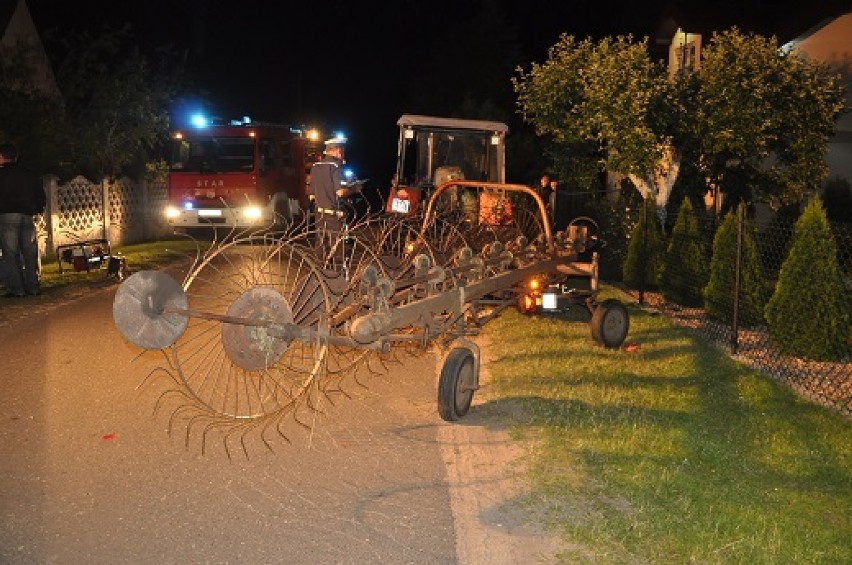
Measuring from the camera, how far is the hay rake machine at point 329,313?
5.70 meters

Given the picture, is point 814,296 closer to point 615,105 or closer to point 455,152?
point 615,105

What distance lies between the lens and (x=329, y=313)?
589 centimetres

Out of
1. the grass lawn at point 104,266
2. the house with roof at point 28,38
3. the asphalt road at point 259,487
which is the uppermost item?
the house with roof at point 28,38

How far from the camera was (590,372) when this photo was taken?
863cm

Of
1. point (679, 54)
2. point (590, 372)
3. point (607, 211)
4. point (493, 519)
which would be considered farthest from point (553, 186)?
point (679, 54)

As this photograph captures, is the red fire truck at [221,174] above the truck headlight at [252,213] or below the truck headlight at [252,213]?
above

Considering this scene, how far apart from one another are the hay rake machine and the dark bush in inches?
71.3

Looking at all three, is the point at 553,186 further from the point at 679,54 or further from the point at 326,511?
the point at 679,54

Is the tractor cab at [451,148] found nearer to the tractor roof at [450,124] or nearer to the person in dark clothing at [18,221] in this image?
the tractor roof at [450,124]

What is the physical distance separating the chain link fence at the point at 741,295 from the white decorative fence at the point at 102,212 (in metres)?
10.6

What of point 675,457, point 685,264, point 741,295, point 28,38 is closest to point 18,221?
point 685,264

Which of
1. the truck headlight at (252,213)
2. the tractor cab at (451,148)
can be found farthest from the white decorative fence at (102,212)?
the tractor cab at (451,148)

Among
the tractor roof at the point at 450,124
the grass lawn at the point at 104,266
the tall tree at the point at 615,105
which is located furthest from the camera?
the tractor roof at the point at 450,124

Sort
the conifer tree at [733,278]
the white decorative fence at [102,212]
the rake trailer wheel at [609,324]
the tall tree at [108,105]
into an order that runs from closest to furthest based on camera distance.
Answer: the rake trailer wheel at [609,324], the conifer tree at [733,278], the white decorative fence at [102,212], the tall tree at [108,105]
